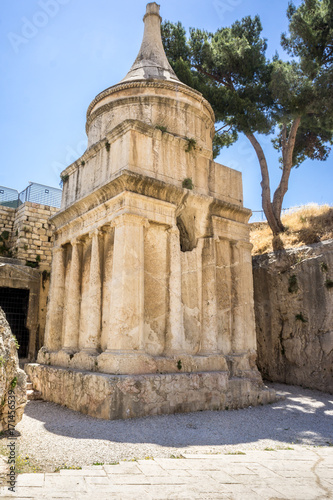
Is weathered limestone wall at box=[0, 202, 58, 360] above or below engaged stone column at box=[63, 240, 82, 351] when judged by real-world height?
above

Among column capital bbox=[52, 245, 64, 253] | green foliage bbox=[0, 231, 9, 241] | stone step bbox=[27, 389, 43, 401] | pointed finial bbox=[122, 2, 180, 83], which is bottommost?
stone step bbox=[27, 389, 43, 401]

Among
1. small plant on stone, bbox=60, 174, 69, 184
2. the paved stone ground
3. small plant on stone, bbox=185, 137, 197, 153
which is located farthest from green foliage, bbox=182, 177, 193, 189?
the paved stone ground

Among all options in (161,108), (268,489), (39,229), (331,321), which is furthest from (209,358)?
(39,229)

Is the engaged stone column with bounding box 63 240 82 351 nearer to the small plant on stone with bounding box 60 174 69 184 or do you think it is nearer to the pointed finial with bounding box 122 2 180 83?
the small plant on stone with bounding box 60 174 69 184

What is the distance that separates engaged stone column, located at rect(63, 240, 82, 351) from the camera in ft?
28.7

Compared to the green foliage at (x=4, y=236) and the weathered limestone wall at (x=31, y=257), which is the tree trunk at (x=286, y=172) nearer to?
the weathered limestone wall at (x=31, y=257)

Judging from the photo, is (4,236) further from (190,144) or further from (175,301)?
(175,301)

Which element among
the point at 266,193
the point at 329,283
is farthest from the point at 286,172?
the point at 329,283

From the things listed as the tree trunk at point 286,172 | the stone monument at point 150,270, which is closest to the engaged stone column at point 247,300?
the stone monument at point 150,270

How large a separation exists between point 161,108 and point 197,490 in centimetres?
812

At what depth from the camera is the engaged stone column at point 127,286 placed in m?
7.00

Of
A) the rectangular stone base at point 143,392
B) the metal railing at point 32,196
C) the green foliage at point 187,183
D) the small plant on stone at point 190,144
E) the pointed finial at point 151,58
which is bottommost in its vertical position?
the rectangular stone base at point 143,392

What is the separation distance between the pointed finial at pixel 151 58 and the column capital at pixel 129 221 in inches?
161

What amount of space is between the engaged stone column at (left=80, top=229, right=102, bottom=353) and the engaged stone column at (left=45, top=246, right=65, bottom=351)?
1272mm
